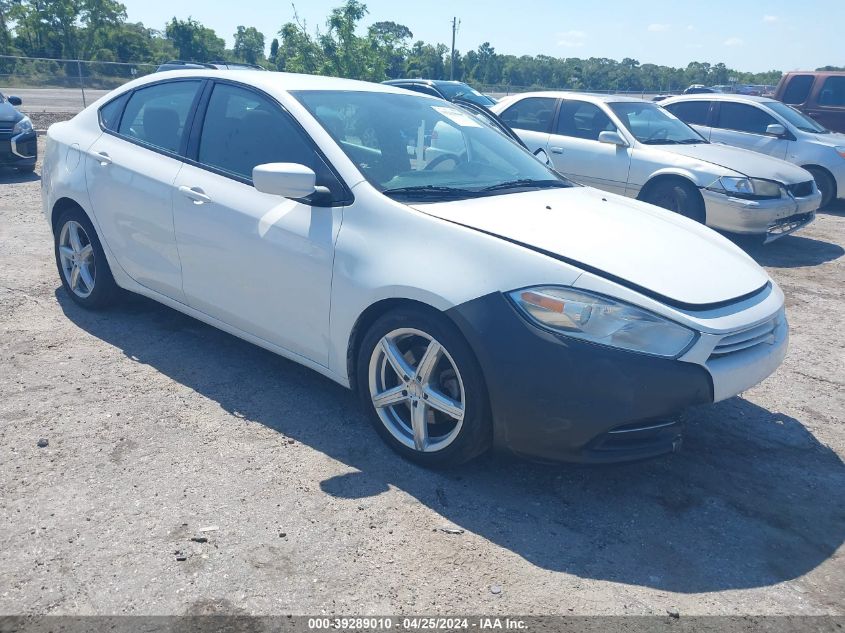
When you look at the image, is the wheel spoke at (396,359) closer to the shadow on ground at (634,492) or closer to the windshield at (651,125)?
the shadow on ground at (634,492)

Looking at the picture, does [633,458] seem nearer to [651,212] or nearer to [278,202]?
[651,212]

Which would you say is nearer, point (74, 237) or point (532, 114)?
point (74, 237)

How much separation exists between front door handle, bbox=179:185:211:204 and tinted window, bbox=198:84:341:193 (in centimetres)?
18

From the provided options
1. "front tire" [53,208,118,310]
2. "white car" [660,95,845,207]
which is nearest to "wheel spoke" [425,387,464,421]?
"front tire" [53,208,118,310]

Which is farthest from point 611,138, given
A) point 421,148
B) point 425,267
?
point 425,267

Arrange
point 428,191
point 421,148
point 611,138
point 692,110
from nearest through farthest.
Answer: point 428,191 < point 421,148 < point 611,138 < point 692,110

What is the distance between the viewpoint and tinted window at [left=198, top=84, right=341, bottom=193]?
3775 millimetres

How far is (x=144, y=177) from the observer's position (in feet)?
14.6

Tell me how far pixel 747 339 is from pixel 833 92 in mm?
12607

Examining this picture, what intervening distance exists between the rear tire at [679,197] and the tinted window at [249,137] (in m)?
5.53

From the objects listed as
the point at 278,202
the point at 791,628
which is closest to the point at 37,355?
the point at 278,202

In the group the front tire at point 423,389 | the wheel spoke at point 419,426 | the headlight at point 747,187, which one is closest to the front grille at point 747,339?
→ the front tire at point 423,389

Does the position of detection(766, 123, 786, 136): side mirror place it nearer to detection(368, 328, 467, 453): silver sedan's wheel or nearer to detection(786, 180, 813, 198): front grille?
detection(786, 180, 813, 198): front grille

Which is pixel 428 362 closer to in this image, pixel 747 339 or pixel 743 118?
pixel 747 339
